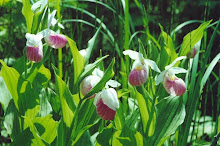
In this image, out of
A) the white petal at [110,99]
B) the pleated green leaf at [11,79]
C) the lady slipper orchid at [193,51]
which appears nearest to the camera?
the white petal at [110,99]

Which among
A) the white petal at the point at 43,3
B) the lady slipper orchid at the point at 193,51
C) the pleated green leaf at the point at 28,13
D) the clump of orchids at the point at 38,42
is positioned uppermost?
the white petal at the point at 43,3

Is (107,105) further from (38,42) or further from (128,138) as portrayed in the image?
(38,42)

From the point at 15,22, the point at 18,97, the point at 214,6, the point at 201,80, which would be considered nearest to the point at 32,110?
the point at 18,97

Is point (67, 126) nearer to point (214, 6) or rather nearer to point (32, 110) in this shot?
point (32, 110)

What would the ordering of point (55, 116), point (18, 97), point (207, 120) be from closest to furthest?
A: 1. point (18, 97)
2. point (55, 116)
3. point (207, 120)

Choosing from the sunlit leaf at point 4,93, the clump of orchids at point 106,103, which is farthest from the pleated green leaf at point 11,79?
the clump of orchids at point 106,103

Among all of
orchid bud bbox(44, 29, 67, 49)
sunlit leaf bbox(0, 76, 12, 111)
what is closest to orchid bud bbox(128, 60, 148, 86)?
orchid bud bbox(44, 29, 67, 49)

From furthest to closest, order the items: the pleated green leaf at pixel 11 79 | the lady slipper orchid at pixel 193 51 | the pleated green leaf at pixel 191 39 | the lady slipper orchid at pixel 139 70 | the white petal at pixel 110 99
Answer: the lady slipper orchid at pixel 193 51, the pleated green leaf at pixel 191 39, the pleated green leaf at pixel 11 79, the lady slipper orchid at pixel 139 70, the white petal at pixel 110 99

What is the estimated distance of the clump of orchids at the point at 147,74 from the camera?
0.99m

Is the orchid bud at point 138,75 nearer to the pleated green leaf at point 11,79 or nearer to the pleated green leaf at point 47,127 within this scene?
the pleated green leaf at point 47,127

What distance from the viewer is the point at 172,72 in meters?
1.09

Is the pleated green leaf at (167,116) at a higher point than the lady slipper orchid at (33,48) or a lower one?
lower

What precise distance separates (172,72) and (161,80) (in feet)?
0.16

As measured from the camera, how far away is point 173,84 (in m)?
1.05
